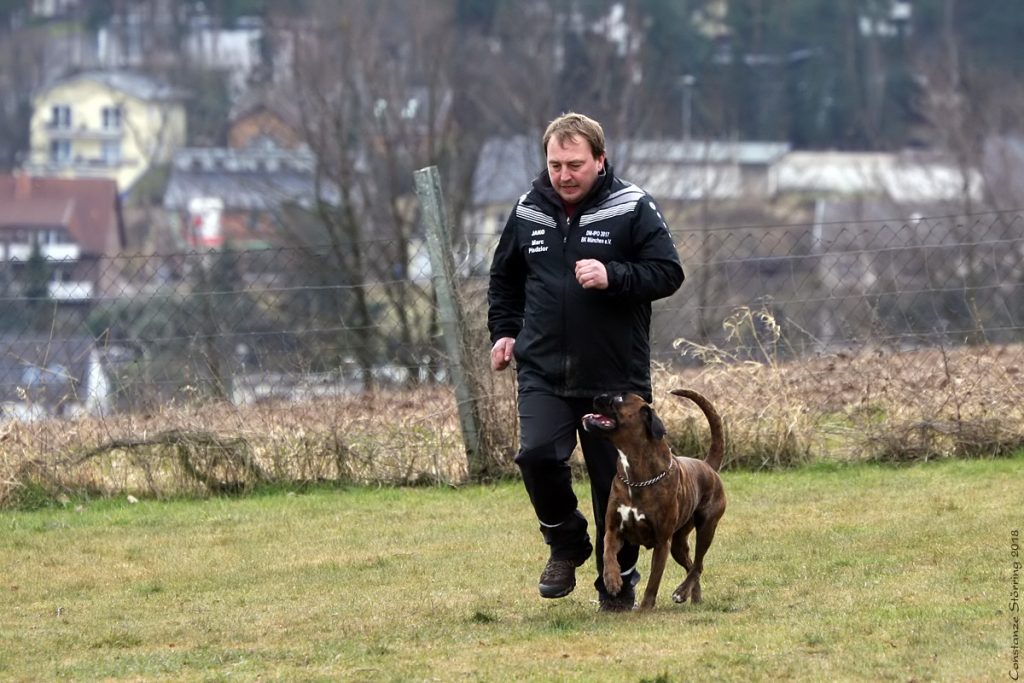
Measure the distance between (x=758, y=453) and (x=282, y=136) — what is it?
149 feet

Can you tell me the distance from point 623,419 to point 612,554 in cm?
52

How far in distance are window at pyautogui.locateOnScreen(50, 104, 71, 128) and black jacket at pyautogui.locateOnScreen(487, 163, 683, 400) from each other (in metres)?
91.6

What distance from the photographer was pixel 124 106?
3629 inches

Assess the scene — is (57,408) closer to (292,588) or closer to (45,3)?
(292,588)

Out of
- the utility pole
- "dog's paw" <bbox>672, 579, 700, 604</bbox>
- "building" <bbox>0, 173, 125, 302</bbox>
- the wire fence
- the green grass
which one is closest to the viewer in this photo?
the green grass

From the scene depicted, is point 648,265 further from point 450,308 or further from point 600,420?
point 450,308

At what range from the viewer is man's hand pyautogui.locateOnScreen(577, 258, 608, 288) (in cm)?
624

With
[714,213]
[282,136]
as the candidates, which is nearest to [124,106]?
[282,136]

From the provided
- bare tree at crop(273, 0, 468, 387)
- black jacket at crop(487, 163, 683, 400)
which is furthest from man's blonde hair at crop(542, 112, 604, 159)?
bare tree at crop(273, 0, 468, 387)

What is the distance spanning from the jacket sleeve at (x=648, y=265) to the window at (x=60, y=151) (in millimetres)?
88697

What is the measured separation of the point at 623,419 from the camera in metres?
6.52

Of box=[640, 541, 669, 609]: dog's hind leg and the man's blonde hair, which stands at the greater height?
the man's blonde hair

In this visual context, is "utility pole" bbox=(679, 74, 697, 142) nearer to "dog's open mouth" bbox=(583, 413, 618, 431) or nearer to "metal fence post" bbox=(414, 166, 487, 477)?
"metal fence post" bbox=(414, 166, 487, 477)


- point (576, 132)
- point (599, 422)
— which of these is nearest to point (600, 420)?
point (599, 422)
